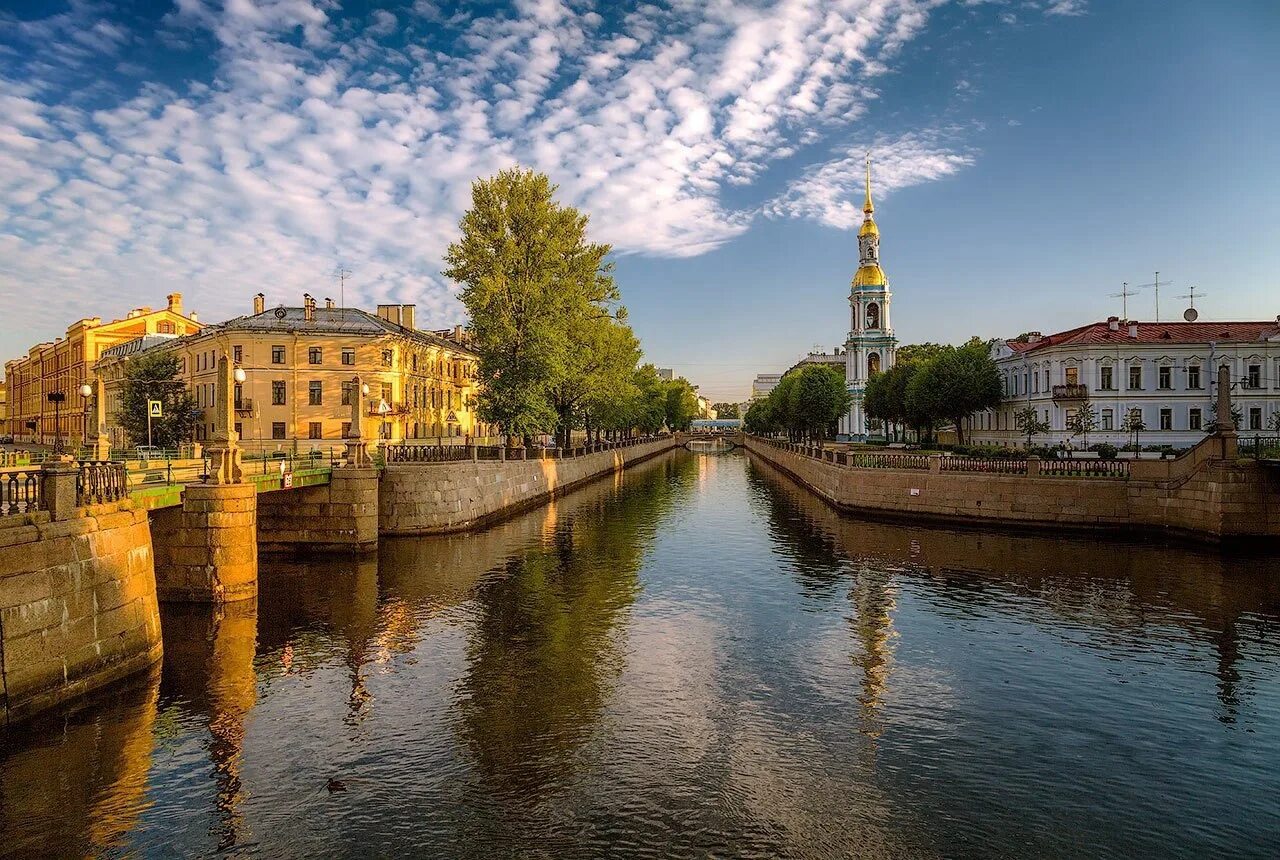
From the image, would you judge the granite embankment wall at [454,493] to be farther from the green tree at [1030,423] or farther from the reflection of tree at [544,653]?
the green tree at [1030,423]

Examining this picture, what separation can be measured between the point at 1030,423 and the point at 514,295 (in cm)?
4639

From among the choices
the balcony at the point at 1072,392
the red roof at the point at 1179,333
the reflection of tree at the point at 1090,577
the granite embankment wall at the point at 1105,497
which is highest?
the red roof at the point at 1179,333

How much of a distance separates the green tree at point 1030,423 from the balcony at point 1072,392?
103 inches

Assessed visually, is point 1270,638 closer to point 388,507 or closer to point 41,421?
point 388,507

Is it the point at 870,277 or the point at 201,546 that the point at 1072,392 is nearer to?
the point at 201,546

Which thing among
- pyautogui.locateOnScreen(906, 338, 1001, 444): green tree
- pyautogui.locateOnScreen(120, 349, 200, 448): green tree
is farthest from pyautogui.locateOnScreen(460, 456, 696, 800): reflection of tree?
pyautogui.locateOnScreen(906, 338, 1001, 444): green tree

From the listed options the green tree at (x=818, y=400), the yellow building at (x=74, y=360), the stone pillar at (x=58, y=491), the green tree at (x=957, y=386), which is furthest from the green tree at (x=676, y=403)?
the stone pillar at (x=58, y=491)

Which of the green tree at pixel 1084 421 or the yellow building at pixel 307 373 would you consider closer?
the yellow building at pixel 307 373

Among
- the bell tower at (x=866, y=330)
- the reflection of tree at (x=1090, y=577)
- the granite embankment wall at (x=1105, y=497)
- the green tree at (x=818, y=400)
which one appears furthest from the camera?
the bell tower at (x=866, y=330)

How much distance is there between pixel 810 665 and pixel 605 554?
53.7 feet

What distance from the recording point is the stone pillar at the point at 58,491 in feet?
47.4

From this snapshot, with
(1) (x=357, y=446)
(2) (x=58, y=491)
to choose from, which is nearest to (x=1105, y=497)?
(1) (x=357, y=446)

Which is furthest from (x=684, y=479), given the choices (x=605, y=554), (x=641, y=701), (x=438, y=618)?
(x=641, y=701)

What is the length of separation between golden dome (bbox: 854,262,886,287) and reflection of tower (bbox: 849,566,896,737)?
120828mm
